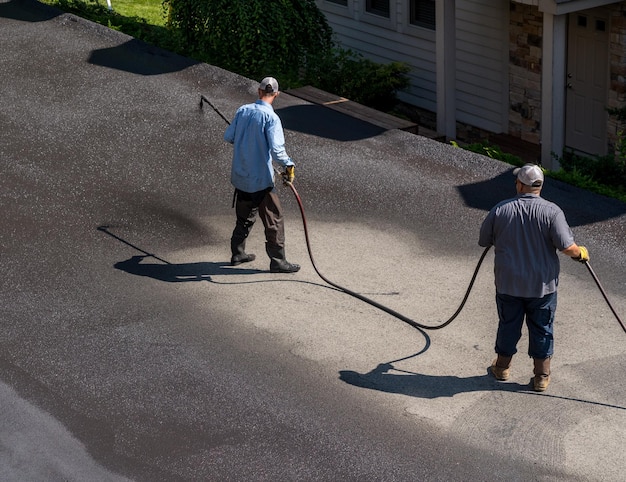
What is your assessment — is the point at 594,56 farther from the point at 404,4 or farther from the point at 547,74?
the point at 404,4

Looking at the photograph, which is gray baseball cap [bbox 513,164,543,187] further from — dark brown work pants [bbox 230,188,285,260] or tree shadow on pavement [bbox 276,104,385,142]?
tree shadow on pavement [bbox 276,104,385,142]

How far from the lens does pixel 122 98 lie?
530 inches

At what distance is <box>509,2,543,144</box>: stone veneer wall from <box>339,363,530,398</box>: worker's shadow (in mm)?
8440

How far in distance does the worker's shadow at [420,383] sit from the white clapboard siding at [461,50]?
9.02 meters

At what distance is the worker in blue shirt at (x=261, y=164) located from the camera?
8914 mm

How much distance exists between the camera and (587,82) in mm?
14719

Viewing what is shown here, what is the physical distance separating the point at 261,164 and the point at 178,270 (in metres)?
1.31

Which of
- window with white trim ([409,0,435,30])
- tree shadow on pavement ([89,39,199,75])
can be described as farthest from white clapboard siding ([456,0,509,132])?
tree shadow on pavement ([89,39,199,75])

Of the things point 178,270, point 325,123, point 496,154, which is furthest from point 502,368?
point 325,123

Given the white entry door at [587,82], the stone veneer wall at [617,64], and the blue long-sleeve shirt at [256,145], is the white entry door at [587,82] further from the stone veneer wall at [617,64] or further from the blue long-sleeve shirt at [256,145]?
the blue long-sleeve shirt at [256,145]

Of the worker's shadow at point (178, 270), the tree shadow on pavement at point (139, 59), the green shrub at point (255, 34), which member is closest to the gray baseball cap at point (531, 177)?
the worker's shadow at point (178, 270)

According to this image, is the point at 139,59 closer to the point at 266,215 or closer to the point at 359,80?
the point at 359,80

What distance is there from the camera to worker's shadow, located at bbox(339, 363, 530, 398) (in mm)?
7637

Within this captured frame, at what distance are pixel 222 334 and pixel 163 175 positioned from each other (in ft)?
11.6
